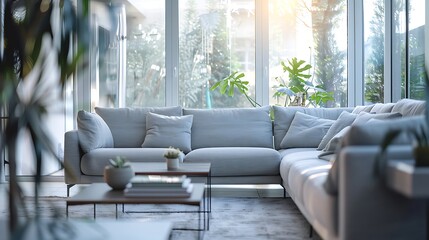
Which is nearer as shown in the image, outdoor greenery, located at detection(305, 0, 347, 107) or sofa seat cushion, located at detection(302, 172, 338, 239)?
sofa seat cushion, located at detection(302, 172, 338, 239)

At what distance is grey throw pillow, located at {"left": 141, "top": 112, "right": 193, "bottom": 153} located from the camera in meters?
→ 4.36

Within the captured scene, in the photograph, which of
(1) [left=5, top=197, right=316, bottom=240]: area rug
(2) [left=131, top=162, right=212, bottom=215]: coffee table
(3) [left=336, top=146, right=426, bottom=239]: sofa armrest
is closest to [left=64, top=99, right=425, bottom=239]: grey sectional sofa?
(3) [left=336, top=146, right=426, bottom=239]: sofa armrest

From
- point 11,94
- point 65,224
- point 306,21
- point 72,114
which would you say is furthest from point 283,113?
point 11,94

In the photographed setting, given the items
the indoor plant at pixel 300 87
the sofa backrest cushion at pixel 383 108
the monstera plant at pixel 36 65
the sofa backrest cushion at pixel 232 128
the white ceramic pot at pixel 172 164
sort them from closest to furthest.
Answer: the monstera plant at pixel 36 65 < the white ceramic pot at pixel 172 164 < the sofa backrest cushion at pixel 383 108 < the sofa backrest cushion at pixel 232 128 < the indoor plant at pixel 300 87

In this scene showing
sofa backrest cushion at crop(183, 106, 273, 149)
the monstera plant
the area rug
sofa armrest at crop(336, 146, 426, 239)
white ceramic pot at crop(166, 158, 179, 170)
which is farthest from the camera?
sofa backrest cushion at crop(183, 106, 273, 149)

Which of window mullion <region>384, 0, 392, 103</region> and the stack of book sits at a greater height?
window mullion <region>384, 0, 392, 103</region>

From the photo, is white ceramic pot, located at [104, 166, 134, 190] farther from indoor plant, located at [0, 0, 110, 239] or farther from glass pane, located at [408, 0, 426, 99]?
glass pane, located at [408, 0, 426, 99]

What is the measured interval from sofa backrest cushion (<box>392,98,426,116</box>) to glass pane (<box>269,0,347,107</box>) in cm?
203

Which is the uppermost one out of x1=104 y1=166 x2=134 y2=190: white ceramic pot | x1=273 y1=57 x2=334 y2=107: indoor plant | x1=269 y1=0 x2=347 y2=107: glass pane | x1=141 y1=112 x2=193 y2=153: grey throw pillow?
x1=269 y1=0 x2=347 y2=107: glass pane

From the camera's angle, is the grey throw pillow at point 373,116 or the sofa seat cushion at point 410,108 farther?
the grey throw pillow at point 373,116

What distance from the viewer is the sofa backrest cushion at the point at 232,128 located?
452 cm

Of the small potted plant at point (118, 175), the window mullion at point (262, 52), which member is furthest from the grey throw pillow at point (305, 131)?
the small potted plant at point (118, 175)

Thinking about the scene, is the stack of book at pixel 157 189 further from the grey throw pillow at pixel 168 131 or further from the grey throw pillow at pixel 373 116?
the grey throw pillow at pixel 168 131

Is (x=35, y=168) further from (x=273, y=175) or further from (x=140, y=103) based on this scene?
(x=140, y=103)
